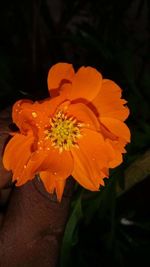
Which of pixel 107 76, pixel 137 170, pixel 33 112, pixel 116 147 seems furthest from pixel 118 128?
pixel 107 76

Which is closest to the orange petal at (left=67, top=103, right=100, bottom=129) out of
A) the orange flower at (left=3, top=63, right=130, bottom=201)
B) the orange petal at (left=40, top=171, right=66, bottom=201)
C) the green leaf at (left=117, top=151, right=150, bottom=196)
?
the orange flower at (left=3, top=63, right=130, bottom=201)

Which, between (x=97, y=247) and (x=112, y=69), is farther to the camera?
(x=97, y=247)

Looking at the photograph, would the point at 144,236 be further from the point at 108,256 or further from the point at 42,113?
the point at 42,113

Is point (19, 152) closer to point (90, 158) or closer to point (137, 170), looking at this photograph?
point (90, 158)

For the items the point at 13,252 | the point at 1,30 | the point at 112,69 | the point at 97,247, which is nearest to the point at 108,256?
the point at 97,247

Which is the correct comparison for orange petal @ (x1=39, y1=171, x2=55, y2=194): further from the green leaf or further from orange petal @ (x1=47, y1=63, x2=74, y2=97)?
the green leaf

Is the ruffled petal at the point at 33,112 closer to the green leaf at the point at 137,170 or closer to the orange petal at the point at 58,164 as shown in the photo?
the orange petal at the point at 58,164

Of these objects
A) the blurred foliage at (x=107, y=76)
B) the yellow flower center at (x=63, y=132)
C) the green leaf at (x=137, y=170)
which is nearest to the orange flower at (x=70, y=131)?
the yellow flower center at (x=63, y=132)
